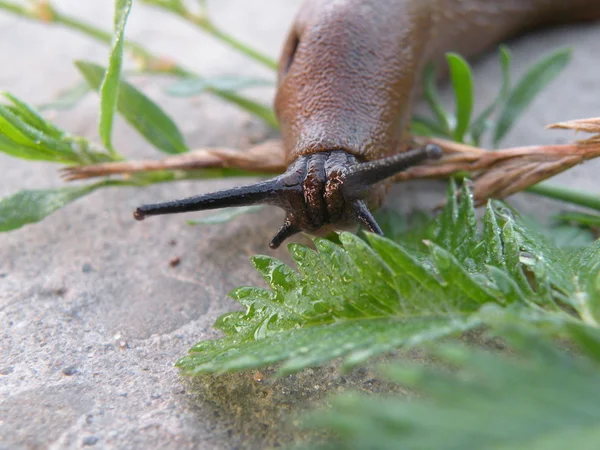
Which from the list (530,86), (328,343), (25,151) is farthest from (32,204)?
(530,86)

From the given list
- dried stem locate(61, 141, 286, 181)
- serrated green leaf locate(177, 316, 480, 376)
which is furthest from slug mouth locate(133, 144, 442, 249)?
serrated green leaf locate(177, 316, 480, 376)

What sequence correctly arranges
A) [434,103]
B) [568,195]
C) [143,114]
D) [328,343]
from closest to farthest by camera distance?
[328,343], [568,195], [143,114], [434,103]

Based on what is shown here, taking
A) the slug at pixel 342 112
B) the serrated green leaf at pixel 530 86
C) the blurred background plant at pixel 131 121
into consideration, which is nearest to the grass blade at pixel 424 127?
the blurred background plant at pixel 131 121

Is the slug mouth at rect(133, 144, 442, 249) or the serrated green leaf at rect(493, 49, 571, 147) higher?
the serrated green leaf at rect(493, 49, 571, 147)

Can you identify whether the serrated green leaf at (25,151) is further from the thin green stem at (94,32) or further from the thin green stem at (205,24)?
the thin green stem at (205,24)

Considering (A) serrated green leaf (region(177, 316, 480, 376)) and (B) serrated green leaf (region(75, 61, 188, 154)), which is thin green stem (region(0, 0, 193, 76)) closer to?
(B) serrated green leaf (region(75, 61, 188, 154))

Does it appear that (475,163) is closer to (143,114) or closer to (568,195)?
(568,195)
